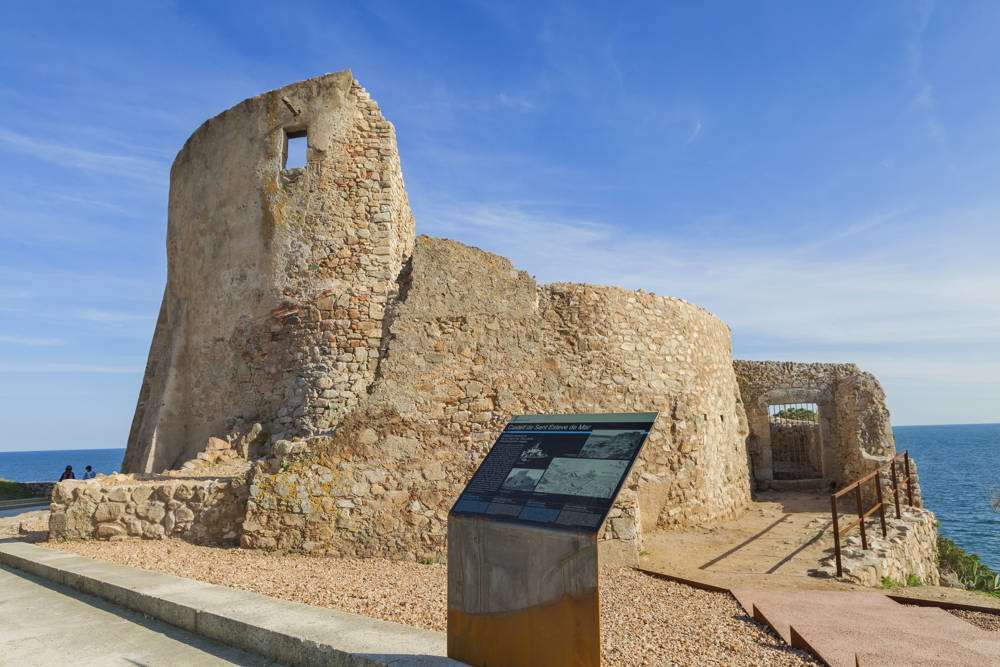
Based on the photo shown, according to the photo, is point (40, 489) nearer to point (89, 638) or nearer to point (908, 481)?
point (89, 638)

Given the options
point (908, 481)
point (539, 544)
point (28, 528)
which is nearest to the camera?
point (539, 544)

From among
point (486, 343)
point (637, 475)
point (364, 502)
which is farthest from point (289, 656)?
point (637, 475)

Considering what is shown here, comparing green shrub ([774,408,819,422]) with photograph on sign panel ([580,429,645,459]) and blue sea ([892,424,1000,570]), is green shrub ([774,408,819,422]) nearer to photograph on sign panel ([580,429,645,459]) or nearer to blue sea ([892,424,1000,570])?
blue sea ([892,424,1000,570])

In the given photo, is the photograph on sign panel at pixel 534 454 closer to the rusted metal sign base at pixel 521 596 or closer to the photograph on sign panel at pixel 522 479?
the photograph on sign panel at pixel 522 479

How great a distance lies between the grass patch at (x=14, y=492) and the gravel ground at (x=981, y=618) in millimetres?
20466

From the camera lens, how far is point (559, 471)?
340 centimetres

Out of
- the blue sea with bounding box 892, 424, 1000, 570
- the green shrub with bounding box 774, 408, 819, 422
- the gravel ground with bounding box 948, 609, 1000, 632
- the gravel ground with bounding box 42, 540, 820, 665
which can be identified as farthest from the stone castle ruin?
the blue sea with bounding box 892, 424, 1000, 570

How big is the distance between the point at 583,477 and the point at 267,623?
232 centimetres

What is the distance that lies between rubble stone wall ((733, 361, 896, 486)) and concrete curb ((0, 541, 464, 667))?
533 inches

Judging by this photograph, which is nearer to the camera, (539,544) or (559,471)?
(539,544)

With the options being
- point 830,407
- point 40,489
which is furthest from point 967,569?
point 40,489

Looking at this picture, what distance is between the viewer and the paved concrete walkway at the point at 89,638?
3973 millimetres

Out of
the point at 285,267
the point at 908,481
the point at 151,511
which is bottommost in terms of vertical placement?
the point at 151,511

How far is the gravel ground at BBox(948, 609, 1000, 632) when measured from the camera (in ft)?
18.1
